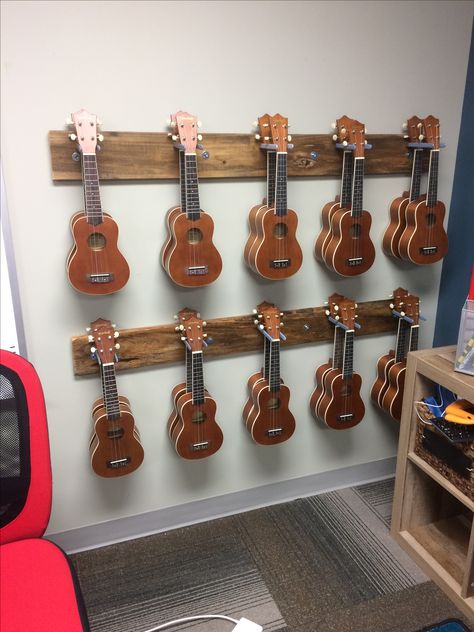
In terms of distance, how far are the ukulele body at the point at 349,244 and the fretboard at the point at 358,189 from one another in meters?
0.02

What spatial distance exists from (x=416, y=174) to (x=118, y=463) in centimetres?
154

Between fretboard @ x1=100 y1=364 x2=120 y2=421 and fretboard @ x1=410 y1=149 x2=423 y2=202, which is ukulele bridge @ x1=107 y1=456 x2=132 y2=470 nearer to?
fretboard @ x1=100 y1=364 x2=120 y2=421

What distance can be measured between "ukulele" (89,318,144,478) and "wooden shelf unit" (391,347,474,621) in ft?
3.27

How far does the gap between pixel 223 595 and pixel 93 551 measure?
21.7 inches

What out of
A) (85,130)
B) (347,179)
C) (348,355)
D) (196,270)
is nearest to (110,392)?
(196,270)

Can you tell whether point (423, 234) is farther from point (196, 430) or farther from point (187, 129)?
point (196, 430)

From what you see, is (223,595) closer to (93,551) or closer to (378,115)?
(93,551)

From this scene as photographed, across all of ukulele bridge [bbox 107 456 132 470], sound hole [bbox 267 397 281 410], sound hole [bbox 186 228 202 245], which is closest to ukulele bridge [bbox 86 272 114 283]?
sound hole [bbox 186 228 202 245]

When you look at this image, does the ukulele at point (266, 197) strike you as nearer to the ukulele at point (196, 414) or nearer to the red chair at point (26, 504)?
the ukulele at point (196, 414)

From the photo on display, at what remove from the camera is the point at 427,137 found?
6.47ft

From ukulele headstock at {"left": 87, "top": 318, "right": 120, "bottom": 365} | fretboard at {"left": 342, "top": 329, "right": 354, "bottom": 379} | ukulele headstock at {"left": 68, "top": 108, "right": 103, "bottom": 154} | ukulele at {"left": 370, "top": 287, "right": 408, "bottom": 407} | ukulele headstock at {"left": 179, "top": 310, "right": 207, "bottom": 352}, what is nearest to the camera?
ukulele headstock at {"left": 68, "top": 108, "right": 103, "bottom": 154}

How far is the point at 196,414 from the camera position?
1.91 meters

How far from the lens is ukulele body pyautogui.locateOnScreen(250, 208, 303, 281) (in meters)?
1.77

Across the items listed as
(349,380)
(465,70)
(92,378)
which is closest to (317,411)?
(349,380)
